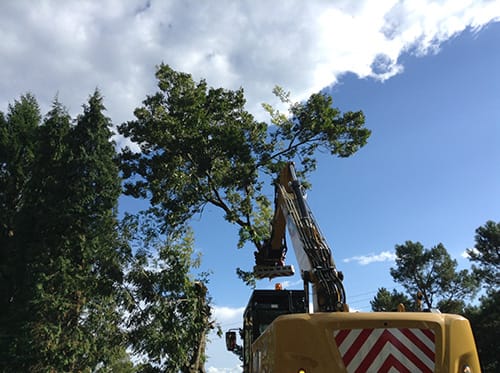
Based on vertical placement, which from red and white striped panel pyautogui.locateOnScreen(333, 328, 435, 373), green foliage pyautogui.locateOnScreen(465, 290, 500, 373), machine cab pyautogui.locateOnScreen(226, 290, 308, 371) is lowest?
red and white striped panel pyautogui.locateOnScreen(333, 328, 435, 373)

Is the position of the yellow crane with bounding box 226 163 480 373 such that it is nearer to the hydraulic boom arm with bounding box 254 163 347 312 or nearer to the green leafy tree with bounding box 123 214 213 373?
the hydraulic boom arm with bounding box 254 163 347 312

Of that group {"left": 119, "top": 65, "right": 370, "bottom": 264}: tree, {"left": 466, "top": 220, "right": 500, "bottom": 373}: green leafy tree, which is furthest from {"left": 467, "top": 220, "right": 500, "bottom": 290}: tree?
{"left": 119, "top": 65, "right": 370, "bottom": 264}: tree

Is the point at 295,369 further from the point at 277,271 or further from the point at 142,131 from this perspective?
the point at 142,131

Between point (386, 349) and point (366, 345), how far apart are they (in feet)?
0.62

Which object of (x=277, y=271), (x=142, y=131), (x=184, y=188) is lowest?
(x=277, y=271)

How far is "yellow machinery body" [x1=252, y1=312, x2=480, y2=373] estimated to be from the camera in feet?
12.0

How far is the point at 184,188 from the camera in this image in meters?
15.7

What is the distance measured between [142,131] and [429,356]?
547 inches

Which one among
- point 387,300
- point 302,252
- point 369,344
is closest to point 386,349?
point 369,344

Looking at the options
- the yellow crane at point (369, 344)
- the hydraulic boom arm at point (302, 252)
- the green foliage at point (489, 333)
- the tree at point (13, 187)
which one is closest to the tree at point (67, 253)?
the tree at point (13, 187)

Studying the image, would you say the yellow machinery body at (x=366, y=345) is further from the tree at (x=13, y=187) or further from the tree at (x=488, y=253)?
the tree at (x=488, y=253)

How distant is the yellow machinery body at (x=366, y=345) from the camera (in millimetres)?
3645

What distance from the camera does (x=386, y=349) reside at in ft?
12.2

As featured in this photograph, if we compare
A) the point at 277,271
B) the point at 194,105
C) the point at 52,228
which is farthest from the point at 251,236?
the point at 52,228
